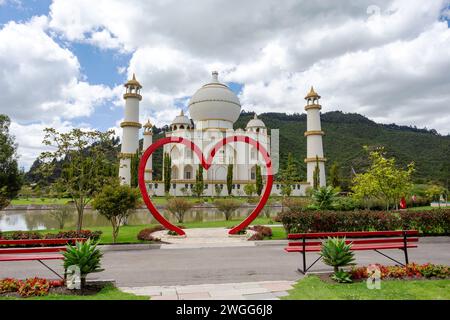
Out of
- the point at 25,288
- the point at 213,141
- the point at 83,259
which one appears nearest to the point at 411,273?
the point at 83,259

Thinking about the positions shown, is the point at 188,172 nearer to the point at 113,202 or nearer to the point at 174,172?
the point at 174,172

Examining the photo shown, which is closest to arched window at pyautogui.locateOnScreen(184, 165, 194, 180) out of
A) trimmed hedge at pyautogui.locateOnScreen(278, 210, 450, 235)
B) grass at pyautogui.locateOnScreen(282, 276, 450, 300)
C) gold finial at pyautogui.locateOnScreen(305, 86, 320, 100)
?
gold finial at pyautogui.locateOnScreen(305, 86, 320, 100)

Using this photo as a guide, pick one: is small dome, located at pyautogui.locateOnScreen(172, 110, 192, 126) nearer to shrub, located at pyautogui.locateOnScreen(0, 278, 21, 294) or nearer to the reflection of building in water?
the reflection of building in water

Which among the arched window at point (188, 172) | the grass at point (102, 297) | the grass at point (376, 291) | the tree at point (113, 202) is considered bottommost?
the grass at point (102, 297)

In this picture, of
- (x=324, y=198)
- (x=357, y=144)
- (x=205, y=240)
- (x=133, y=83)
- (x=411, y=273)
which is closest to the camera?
(x=411, y=273)

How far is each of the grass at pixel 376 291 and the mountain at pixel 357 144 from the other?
52.2 metres

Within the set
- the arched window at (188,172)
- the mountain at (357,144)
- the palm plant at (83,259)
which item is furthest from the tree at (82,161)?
the mountain at (357,144)

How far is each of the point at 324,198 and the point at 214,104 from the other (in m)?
34.8

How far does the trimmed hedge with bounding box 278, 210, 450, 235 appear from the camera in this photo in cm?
1311

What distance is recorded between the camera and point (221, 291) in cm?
571

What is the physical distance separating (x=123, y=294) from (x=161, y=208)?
84.8 feet

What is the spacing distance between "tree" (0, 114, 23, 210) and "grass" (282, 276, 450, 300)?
1993 cm

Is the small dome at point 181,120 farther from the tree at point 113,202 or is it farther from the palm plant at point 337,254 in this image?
the palm plant at point 337,254

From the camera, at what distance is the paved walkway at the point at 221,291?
532 centimetres
